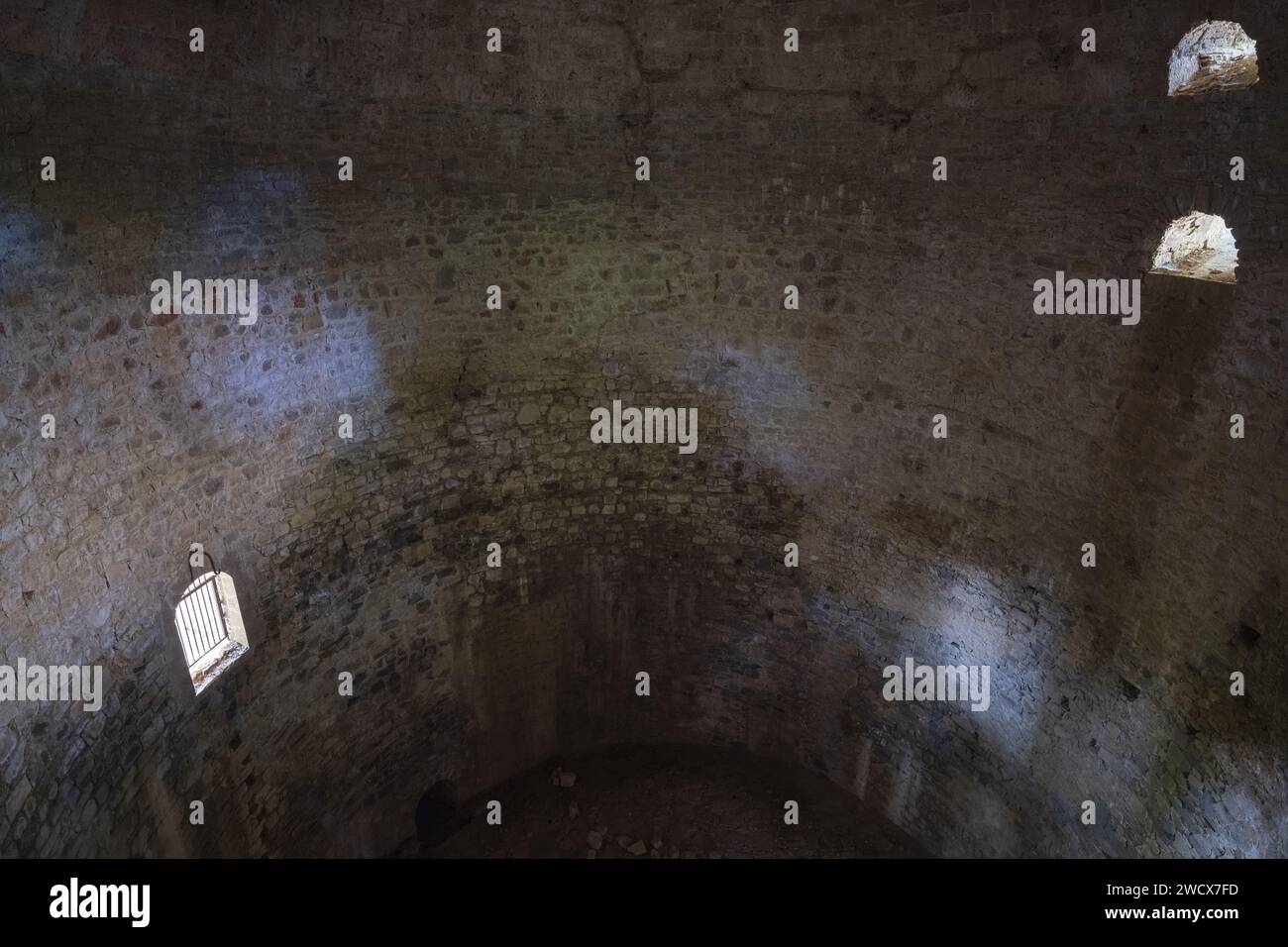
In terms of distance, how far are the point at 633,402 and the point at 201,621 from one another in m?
4.04

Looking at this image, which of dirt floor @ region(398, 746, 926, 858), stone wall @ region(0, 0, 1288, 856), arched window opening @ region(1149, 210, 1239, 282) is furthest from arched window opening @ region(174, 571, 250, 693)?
arched window opening @ region(1149, 210, 1239, 282)

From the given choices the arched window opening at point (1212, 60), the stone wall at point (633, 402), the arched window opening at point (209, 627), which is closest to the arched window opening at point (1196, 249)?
the stone wall at point (633, 402)

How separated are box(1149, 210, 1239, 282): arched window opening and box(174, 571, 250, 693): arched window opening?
6.80 metres

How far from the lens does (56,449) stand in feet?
16.9

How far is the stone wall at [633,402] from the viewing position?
542cm

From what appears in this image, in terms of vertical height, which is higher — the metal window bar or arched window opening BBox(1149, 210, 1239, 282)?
arched window opening BBox(1149, 210, 1239, 282)

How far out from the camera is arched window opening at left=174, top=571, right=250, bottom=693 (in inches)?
251

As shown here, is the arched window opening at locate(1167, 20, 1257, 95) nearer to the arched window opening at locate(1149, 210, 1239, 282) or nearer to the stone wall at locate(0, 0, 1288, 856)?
the stone wall at locate(0, 0, 1288, 856)

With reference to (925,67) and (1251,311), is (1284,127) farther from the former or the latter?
(925,67)

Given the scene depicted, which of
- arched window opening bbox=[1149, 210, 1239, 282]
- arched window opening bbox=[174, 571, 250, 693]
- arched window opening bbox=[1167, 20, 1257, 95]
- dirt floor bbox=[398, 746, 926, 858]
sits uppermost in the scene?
arched window opening bbox=[1167, 20, 1257, 95]

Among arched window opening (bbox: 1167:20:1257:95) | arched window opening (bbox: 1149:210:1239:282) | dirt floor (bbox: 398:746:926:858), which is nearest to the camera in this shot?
arched window opening (bbox: 1167:20:1257:95)

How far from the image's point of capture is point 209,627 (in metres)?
6.68

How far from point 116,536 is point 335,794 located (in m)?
3.58
